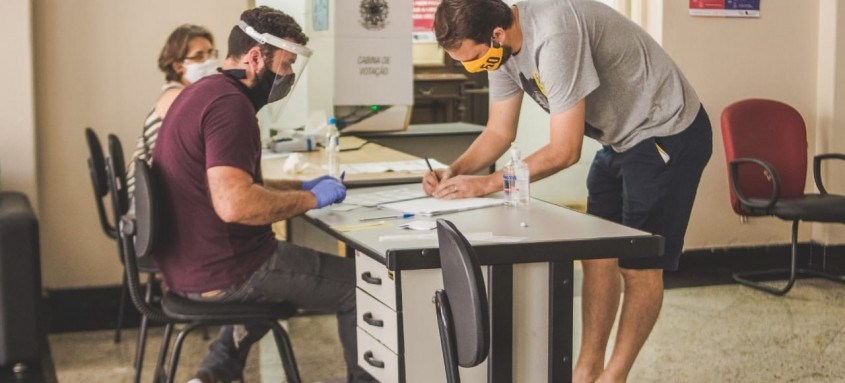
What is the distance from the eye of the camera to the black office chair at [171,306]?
8.89 feet

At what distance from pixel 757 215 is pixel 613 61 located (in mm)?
2157

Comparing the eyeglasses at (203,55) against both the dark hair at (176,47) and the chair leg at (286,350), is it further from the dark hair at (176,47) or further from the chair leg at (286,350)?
the chair leg at (286,350)

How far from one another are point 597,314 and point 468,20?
1016mm

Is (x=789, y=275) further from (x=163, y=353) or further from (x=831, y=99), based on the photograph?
(x=163, y=353)

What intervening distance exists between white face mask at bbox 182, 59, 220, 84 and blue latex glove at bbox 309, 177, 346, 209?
1.20m

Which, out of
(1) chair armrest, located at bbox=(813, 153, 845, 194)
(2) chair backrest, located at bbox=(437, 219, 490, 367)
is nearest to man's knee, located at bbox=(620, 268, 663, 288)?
(2) chair backrest, located at bbox=(437, 219, 490, 367)

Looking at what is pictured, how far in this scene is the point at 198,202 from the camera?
2.78 meters

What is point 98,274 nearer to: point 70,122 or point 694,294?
point 70,122

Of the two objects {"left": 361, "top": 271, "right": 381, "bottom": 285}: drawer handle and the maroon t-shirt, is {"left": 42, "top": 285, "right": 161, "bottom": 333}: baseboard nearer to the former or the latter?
the maroon t-shirt

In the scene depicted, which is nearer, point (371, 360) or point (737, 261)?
point (371, 360)

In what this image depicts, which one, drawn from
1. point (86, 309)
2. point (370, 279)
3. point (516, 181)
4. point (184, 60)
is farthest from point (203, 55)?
point (370, 279)

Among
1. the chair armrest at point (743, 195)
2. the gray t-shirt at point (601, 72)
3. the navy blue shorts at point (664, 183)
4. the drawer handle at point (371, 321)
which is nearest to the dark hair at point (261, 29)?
the gray t-shirt at point (601, 72)

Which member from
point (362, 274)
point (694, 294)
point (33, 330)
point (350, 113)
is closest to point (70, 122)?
point (350, 113)

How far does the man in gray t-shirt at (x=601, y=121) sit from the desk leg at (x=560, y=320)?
53cm
